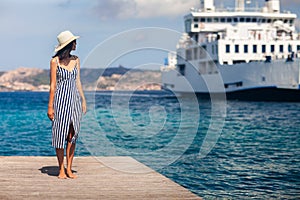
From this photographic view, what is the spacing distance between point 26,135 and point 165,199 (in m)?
15.8

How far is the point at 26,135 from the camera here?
20.1 m

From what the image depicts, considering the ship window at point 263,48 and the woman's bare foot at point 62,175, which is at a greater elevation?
the woman's bare foot at point 62,175

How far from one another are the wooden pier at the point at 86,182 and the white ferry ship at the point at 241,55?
31.2 m

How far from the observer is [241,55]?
46.9 m

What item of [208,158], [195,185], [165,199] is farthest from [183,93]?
[165,199]

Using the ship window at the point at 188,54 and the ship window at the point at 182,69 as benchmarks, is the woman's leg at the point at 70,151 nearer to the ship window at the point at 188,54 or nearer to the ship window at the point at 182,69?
the ship window at the point at 188,54

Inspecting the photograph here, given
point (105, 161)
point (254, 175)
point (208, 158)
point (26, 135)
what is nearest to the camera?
point (105, 161)

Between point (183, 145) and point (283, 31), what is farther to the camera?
point (283, 31)

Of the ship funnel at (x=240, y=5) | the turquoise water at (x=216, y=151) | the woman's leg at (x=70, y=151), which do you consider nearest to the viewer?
the woman's leg at (x=70, y=151)

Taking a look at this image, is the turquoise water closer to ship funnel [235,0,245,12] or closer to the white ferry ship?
the white ferry ship

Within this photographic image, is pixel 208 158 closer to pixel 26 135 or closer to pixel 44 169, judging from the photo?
pixel 44 169

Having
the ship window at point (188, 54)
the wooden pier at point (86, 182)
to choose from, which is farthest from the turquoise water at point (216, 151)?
the ship window at point (188, 54)

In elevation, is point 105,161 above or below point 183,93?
above

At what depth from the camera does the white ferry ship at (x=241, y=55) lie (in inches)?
1518
